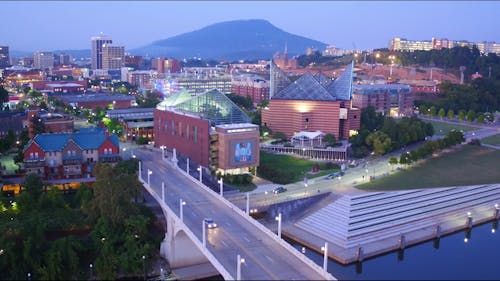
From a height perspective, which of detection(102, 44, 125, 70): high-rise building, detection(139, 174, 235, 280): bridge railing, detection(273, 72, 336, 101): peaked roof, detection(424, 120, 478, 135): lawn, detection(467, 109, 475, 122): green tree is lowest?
detection(139, 174, 235, 280): bridge railing

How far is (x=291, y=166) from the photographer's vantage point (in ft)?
169

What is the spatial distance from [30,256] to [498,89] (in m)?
97.5

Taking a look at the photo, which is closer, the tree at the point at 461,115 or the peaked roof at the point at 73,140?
the peaked roof at the point at 73,140

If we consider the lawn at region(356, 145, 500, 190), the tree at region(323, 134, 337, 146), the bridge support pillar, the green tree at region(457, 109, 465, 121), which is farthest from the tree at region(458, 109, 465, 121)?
the bridge support pillar

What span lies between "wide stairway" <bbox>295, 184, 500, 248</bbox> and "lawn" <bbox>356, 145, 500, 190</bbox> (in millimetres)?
1937

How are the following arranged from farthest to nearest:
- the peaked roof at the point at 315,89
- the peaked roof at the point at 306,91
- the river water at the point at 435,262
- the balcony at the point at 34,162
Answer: the peaked roof at the point at 315,89 → the peaked roof at the point at 306,91 → the balcony at the point at 34,162 → the river water at the point at 435,262

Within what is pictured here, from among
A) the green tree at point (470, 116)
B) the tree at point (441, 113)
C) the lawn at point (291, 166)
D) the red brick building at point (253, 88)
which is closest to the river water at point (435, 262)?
the lawn at point (291, 166)

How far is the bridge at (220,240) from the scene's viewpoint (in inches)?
930

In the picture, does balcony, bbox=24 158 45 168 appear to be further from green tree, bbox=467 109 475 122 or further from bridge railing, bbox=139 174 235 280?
green tree, bbox=467 109 475 122

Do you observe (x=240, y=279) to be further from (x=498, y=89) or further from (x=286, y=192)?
(x=498, y=89)

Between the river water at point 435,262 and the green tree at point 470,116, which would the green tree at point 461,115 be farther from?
the river water at point 435,262

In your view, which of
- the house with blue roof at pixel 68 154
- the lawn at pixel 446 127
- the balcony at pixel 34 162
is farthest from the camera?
the lawn at pixel 446 127

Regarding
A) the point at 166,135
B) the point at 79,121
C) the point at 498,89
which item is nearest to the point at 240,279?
the point at 166,135

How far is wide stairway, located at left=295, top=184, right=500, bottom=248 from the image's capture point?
35.8 metres
